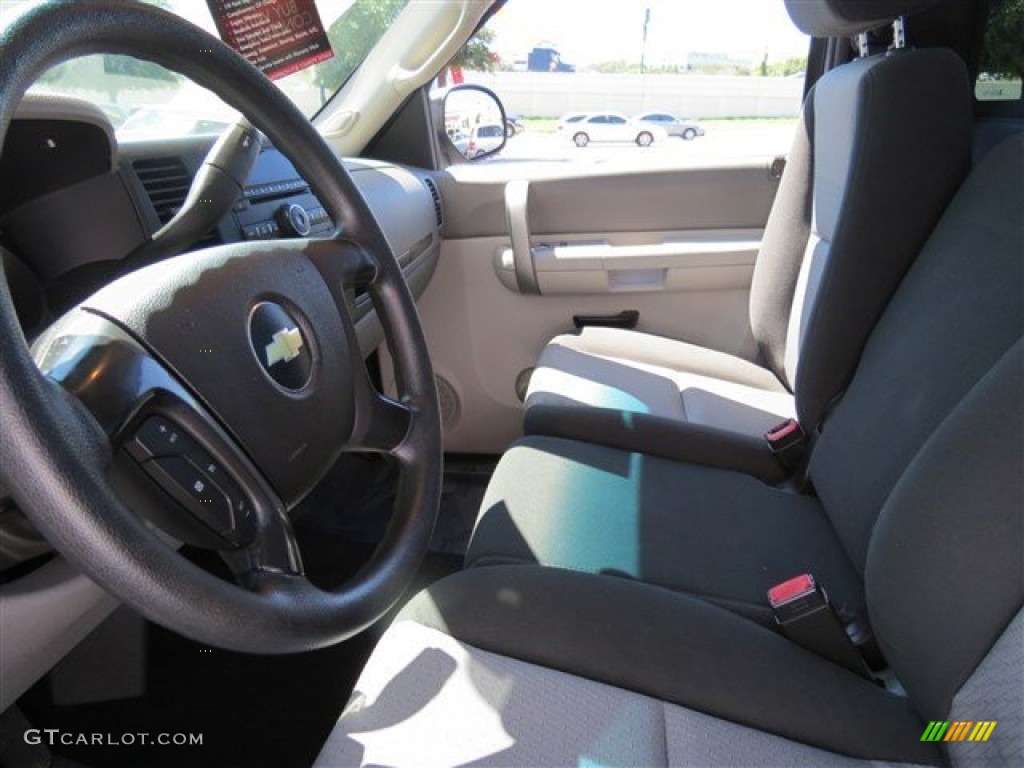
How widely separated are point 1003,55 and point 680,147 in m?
1.04

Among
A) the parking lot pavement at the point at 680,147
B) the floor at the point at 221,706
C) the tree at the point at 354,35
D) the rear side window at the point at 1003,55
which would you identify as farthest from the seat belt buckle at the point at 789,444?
the tree at the point at 354,35

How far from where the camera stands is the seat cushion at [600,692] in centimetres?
75

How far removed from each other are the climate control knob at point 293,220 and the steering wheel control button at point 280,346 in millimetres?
523

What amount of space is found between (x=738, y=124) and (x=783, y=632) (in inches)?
64.9

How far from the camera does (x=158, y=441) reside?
0.60 metres

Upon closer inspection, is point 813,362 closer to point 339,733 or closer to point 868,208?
point 868,208

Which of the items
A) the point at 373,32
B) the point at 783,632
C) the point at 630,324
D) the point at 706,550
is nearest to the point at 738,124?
the point at 630,324

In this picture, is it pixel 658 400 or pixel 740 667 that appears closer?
pixel 740 667

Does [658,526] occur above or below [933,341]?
below

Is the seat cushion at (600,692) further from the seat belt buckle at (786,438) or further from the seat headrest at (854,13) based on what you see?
the seat headrest at (854,13)

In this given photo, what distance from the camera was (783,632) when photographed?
92 centimetres

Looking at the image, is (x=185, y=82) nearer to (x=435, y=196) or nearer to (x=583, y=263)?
(x=435, y=196)

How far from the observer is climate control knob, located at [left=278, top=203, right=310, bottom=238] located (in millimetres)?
1272

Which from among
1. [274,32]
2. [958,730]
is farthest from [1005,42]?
[274,32]
